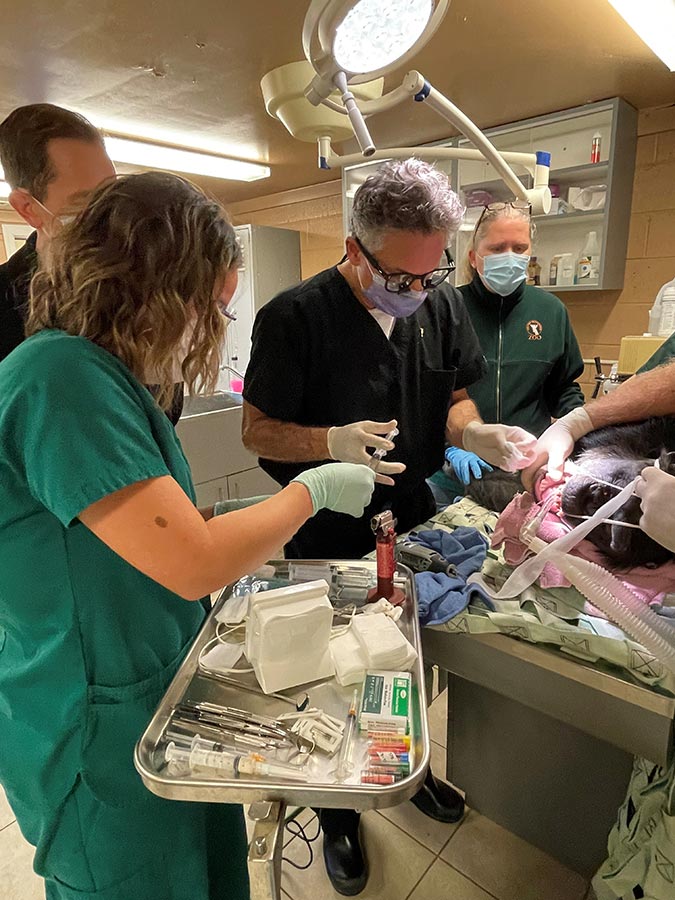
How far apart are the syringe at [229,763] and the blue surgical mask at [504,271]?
1.62 meters

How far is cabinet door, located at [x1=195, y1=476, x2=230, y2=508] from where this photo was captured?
2.89 meters

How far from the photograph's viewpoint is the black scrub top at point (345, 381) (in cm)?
133

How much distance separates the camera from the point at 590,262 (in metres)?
2.81

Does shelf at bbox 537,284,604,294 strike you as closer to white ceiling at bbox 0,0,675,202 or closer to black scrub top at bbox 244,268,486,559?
white ceiling at bbox 0,0,675,202

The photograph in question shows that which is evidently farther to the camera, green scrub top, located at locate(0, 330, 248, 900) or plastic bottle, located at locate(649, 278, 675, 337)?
plastic bottle, located at locate(649, 278, 675, 337)

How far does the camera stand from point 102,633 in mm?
764

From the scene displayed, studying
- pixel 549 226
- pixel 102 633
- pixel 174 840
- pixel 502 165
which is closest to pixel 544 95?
pixel 549 226

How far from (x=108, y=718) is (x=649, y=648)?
2.68ft

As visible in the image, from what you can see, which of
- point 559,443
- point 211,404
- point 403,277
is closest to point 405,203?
point 403,277

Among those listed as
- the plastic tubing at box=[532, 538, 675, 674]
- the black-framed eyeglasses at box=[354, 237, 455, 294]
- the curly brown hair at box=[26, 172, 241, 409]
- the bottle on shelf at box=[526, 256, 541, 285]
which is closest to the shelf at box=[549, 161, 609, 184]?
the bottle on shelf at box=[526, 256, 541, 285]

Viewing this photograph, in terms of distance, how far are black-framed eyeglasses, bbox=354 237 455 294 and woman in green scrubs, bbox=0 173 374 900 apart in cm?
53

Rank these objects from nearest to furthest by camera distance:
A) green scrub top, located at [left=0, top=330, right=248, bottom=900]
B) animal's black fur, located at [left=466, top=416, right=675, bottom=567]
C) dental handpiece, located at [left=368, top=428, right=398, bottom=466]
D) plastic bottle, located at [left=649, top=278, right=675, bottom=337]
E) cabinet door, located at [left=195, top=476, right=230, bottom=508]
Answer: green scrub top, located at [left=0, top=330, right=248, bottom=900] < animal's black fur, located at [left=466, top=416, right=675, bottom=567] < dental handpiece, located at [left=368, top=428, right=398, bottom=466] < plastic bottle, located at [left=649, top=278, right=675, bottom=337] < cabinet door, located at [left=195, top=476, right=230, bottom=508]

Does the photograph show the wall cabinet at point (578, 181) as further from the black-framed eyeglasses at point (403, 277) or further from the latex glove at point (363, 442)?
the latex glove at point (363, 442)

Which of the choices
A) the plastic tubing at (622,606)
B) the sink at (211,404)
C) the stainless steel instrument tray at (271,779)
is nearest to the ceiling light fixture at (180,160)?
the sink at (211,404)
